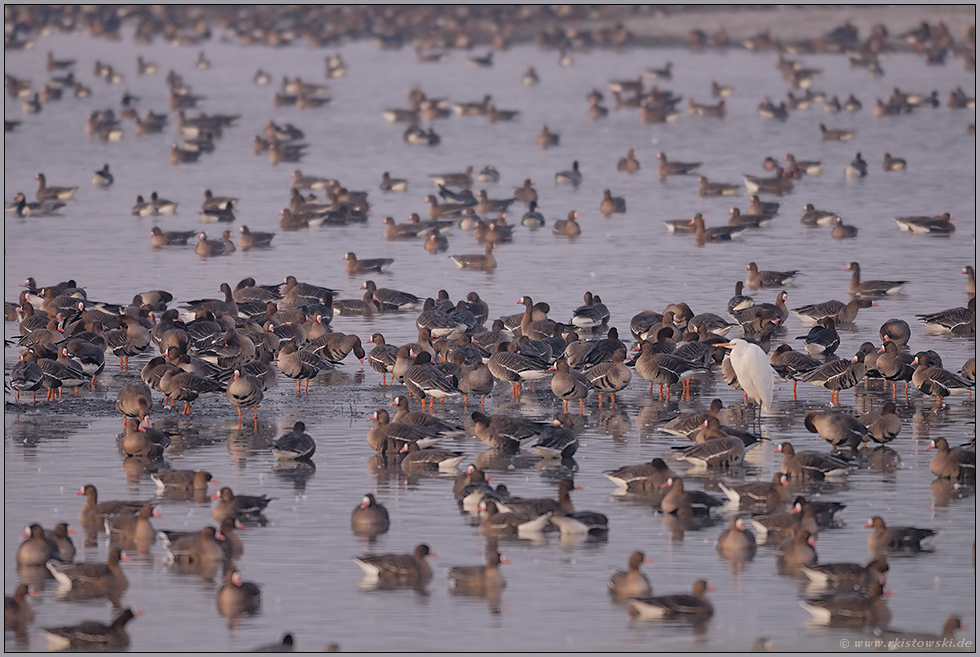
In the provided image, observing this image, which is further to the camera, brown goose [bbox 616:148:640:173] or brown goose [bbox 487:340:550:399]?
brown goose [bbox 616:148:640:173]

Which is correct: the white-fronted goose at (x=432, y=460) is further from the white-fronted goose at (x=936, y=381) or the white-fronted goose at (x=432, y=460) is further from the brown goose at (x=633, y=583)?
the white-fronted goose at (x=936, y=381)

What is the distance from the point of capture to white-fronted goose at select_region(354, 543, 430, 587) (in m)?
14.7

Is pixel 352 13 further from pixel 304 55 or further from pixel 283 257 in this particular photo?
pixel 283 257

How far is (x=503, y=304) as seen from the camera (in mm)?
28344

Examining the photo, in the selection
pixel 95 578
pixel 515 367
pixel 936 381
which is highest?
pixel 515 367

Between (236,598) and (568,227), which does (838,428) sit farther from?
(568,227)

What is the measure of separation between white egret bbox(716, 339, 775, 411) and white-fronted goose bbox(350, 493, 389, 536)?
6.44m

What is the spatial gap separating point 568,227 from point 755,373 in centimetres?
1593

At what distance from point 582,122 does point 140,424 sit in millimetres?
40864

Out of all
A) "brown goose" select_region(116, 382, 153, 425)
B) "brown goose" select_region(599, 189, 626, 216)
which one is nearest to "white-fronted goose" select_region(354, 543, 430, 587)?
"brown goose" select_region(116, 382, 153, 425)

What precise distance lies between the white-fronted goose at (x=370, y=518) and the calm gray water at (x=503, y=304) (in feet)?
0.56

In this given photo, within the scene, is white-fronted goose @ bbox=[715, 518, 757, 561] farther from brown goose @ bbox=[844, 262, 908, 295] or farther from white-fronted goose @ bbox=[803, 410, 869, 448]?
brown goose @ bbox=[844, 262, 908, 295]

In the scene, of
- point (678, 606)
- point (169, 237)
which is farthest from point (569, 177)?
point (678, 606)

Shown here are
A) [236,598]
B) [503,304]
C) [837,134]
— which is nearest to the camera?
[236,598]
